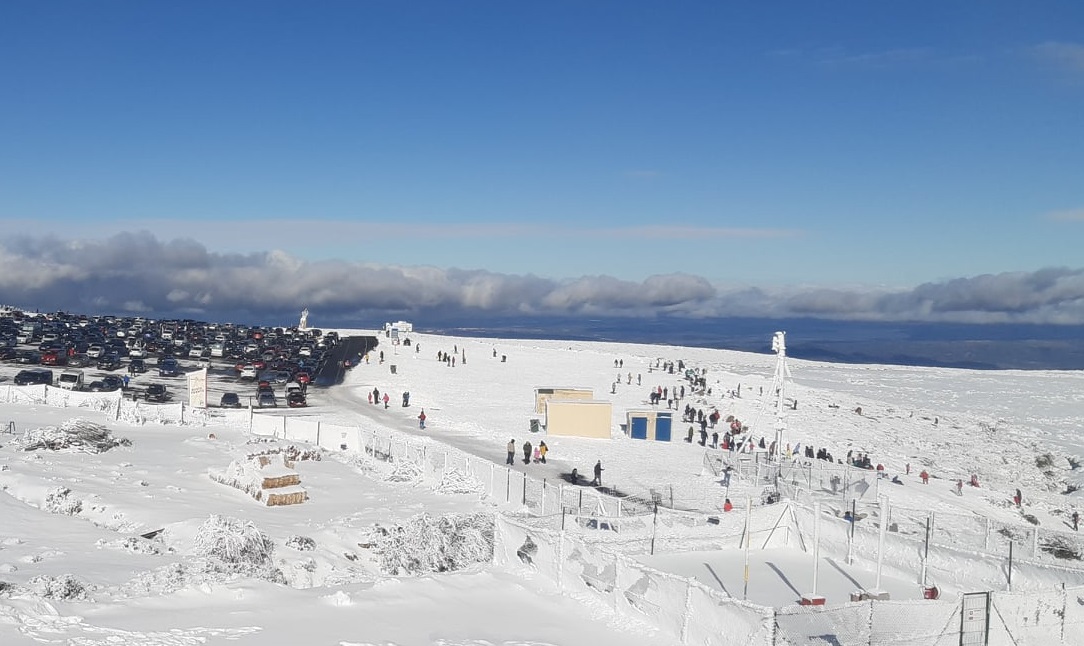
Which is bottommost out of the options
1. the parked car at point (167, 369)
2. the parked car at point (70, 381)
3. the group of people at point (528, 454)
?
the group of people at point (528, 454)

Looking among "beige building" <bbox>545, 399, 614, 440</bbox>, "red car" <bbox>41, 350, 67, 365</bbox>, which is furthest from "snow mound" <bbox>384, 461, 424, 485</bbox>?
"red car" <bbox>41, 350, 67, 365</bbox>

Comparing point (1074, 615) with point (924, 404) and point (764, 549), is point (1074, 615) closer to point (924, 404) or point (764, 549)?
point (764, 549)

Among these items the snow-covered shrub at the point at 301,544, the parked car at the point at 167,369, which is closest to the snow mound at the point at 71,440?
the snow-covered shrub at the point at 301,544

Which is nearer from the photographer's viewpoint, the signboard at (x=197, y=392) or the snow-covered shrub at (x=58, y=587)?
the snow-covered shrub at (x=58, y=587)

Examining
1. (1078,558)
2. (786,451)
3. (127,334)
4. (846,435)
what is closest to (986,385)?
(846,435)

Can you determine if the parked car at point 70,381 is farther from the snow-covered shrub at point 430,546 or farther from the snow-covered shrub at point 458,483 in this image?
the snow-covered shrub at point 430,546
